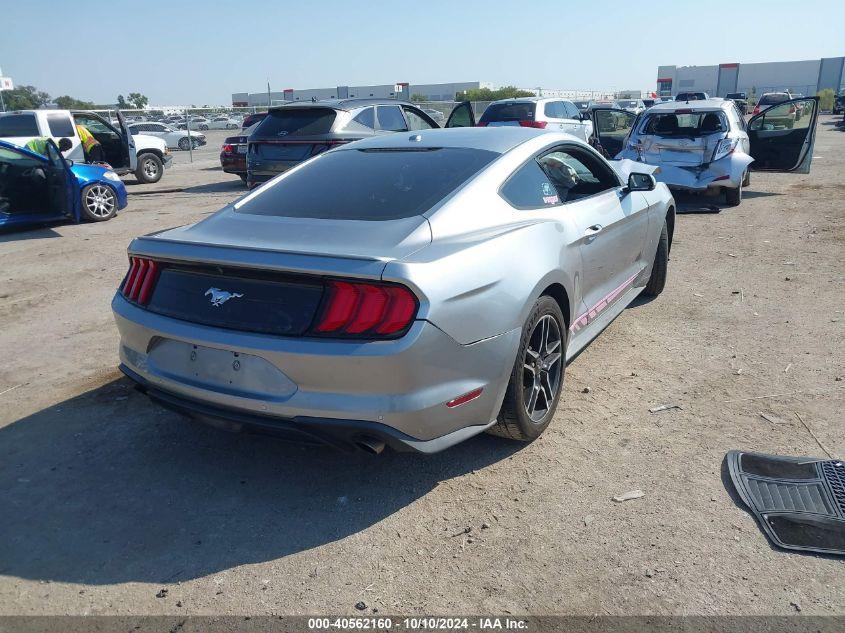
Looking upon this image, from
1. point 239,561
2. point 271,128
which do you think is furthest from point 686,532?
point 271,128

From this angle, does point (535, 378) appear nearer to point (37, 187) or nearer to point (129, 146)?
point (37, 187)

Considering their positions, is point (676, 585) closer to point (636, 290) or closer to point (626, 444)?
point (626, 444)

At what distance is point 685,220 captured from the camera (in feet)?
34.0

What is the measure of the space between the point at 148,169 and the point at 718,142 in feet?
43.7

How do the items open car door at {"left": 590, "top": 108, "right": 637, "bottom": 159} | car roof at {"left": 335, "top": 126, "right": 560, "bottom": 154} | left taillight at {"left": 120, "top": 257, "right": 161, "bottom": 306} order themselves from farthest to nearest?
1. open car door at {"left": 590, "top": 108, "right": 637, "bottom": 159}
2. car roof at {"left": 335, "top": 126, "right": 560, "bottom": 154}
3. left taillight at {"left": 120, "top": 257, "right": 161, "bottom": 306}

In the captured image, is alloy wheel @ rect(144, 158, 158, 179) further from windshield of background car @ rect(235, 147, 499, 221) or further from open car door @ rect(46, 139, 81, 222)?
windshield of background car @ rect(235, 147, 499, 221)

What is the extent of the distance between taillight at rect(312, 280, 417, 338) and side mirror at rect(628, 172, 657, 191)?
286cm

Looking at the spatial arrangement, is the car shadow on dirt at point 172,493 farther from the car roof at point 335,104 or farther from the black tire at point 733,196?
the black tire at point 733,196

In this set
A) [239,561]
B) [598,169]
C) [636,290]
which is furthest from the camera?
[636,290]

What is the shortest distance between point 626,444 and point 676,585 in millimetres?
1127

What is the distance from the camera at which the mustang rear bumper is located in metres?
2.75

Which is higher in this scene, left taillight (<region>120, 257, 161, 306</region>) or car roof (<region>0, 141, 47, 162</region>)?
car roof (<region>0, 141, 47, 162</region>)

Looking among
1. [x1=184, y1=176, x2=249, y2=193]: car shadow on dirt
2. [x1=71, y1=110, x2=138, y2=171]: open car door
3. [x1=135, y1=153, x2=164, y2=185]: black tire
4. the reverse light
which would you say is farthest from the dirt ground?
[x1=135, y1=153, x2=164, y2=185]: black tire

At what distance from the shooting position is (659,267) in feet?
19.8
